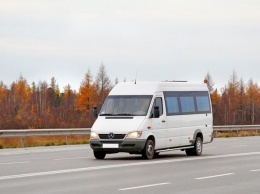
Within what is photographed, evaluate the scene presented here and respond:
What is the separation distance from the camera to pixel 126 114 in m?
23.5

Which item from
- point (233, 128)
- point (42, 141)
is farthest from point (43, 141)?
point (233, 128)

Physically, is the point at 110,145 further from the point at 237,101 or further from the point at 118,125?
the point at 237,101

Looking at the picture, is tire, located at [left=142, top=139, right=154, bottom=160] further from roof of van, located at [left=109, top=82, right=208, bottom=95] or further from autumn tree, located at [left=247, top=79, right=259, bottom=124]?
autumn tree, located at [left=247, top=79, right=259, bottom=124]

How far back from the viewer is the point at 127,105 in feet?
78.4

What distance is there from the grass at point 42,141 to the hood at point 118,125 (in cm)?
942

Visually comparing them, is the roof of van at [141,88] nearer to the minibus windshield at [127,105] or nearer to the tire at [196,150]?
the minibus windshield at [127,105]

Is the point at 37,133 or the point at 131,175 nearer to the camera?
the point at 131,175

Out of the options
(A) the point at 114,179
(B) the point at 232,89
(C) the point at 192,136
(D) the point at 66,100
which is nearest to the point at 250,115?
(B) the point at 232,89

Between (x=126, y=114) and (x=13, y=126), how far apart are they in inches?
907

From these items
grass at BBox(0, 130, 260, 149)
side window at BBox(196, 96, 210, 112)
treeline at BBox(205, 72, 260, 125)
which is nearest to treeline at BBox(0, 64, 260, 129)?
treeline at BBox(205, 72, 260, 125)

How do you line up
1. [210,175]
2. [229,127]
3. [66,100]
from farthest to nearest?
[66,100] → [229,127] → [210,175]

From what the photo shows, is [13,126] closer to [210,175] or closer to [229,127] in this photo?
[229,127]

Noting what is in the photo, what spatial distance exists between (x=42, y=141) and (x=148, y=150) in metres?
13.1

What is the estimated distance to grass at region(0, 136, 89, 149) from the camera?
33000 mm
